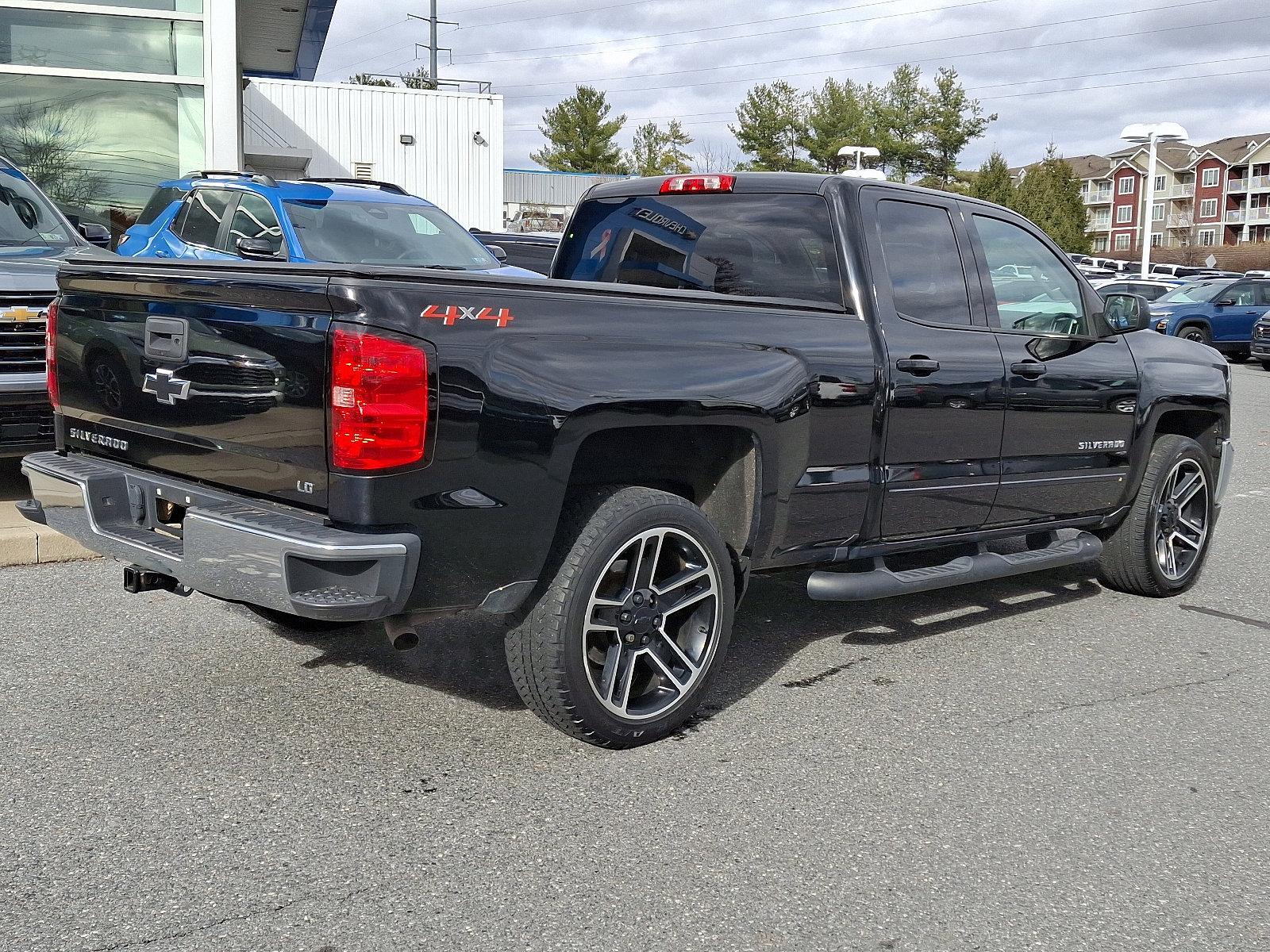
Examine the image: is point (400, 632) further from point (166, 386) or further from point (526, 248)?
point (526, 248)

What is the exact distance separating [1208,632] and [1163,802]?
7.21ft

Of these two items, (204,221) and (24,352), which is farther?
(204,221)

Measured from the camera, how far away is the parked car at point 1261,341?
75.5 ft

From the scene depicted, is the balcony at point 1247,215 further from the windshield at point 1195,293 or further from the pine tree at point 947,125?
the windshield at point 1195,293

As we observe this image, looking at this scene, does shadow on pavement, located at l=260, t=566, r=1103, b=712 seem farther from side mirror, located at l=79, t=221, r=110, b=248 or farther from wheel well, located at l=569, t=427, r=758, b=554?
side mirror, located at l=79, t=221, r=110, b=248

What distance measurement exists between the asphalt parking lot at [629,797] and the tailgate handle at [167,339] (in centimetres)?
120

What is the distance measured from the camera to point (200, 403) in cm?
385

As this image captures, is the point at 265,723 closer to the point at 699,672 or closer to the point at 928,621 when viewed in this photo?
the point at 699,672

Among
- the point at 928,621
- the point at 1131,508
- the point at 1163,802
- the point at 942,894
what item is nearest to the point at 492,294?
the point at 942,894

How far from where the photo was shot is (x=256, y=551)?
3.46 meters

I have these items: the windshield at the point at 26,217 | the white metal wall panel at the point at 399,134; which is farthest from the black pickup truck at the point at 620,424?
the white metal wall panel at the point at 399,134

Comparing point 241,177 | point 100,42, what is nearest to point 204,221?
point 241,177

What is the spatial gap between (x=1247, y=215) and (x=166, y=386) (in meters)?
107

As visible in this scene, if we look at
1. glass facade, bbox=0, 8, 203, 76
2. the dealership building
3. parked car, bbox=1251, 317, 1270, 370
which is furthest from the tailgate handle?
parked car, bbox=1251, 317, 1270, 370
